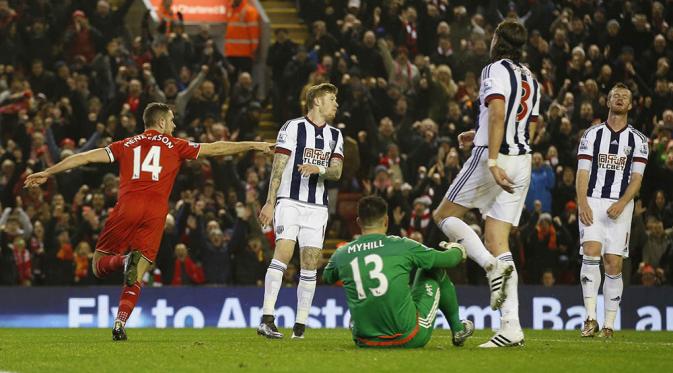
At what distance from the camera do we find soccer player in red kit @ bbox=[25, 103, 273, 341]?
11.7 metres

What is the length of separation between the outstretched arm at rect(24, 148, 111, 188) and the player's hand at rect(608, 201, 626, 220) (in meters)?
5.14

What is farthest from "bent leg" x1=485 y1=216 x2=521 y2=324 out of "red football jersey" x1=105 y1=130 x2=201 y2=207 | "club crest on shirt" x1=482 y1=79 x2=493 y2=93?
"red football jersey" x1=105 y1=130 x2=201 y2=207

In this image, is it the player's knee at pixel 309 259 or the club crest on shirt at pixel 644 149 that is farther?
the club crest on shirt at pixel 644 149

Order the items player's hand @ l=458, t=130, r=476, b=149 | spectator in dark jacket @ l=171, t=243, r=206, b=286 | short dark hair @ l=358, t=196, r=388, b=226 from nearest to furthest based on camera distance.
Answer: short dark hair @ l=358, t=196, r=388, b=226
player's hand @ l=458, t=130, r=476, b=149
spectator in dark jacket @ l=171, t=243, r=206, b=286

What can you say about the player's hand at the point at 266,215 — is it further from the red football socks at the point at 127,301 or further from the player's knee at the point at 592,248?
the player's knee at the point at 592,248

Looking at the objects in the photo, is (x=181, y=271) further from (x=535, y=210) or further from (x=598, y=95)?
(x=598, y=95)

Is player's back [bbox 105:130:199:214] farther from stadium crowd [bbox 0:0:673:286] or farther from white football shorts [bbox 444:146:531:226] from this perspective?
stadium crowd [bbox 0:0:673:286]

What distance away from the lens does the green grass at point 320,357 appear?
342 inches

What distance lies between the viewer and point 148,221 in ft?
38.5

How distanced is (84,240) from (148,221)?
26.9 ft

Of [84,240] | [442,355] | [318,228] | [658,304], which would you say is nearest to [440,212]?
[442,355]

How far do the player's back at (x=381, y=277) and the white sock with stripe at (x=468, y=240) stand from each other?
1.88 feet

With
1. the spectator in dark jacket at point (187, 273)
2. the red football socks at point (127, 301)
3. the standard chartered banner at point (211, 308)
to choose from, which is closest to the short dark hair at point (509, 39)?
the red football socks at point (127, 301)

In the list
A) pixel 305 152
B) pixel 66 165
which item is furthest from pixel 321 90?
pixel 66 165
